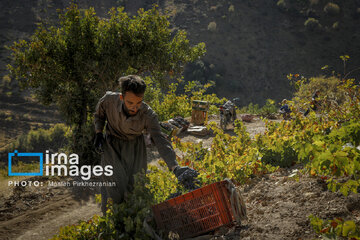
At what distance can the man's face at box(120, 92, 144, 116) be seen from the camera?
277 centimetres

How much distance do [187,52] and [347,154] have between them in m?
7.88

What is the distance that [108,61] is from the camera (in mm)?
7758

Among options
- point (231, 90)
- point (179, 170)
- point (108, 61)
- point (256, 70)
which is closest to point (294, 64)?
point (256, 70)

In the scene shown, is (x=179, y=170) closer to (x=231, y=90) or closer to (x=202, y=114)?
(x=202, y=114)

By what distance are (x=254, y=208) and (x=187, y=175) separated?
100cm

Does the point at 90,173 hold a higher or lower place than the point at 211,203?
higher

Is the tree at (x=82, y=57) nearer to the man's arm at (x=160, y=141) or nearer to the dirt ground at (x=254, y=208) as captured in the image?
the dirt ground at (x=254, y=208)

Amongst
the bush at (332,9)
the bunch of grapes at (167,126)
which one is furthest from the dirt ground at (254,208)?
the bush at (332,9)

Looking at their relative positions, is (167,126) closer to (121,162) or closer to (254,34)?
(121,162)

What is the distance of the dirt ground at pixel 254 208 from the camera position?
2645 mm

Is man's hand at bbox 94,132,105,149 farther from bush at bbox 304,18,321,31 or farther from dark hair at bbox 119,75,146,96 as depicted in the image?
bush at bbox 304,18,321,31

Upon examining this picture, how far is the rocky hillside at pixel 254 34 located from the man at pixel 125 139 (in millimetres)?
34880

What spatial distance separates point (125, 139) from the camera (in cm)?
315

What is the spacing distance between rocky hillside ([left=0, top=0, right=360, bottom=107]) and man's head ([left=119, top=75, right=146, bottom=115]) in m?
35.2
